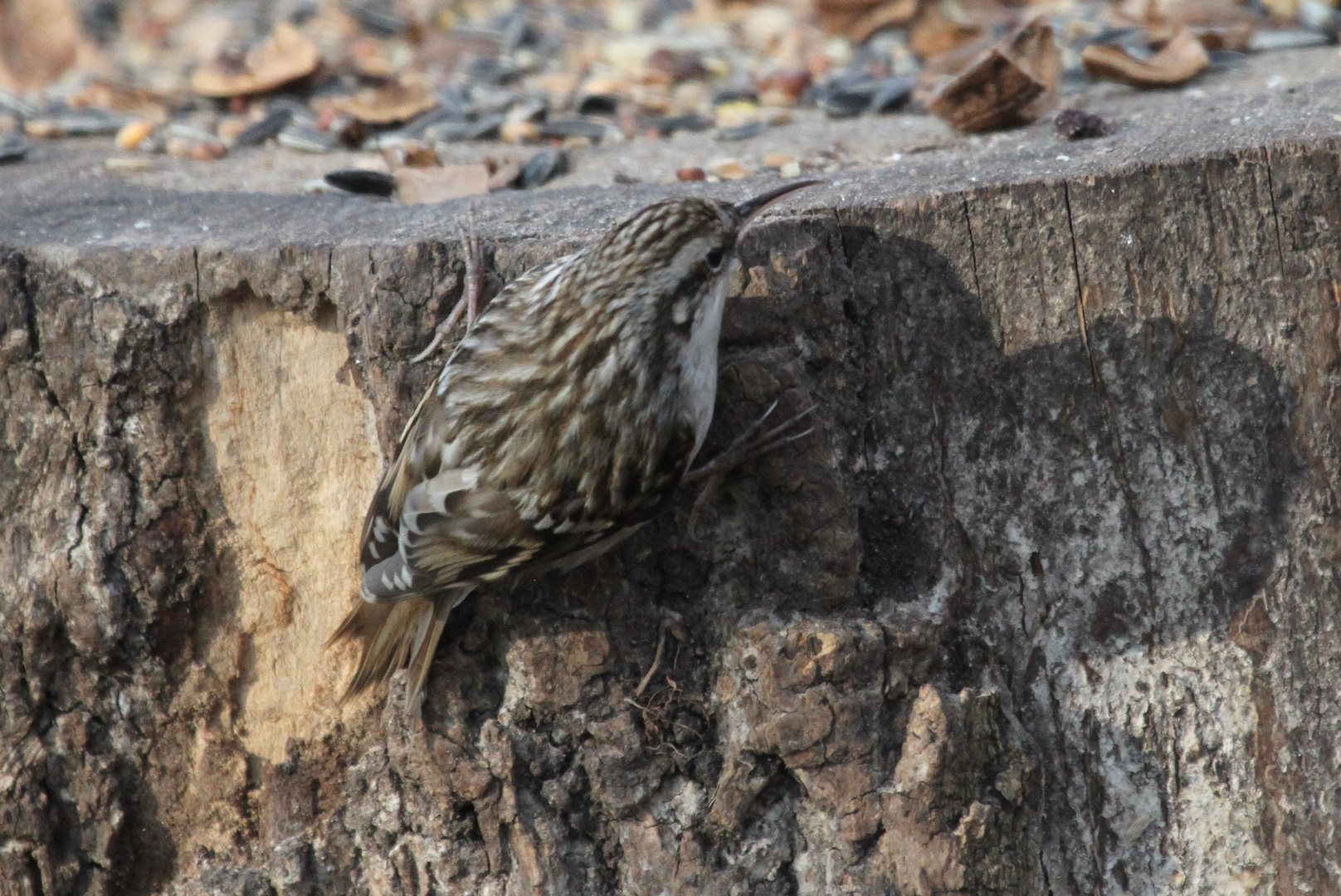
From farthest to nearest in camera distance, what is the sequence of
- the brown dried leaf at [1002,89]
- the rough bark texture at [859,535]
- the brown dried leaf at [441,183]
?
the brown dried leaf at [441,183] < the brown dried leaf at [1002,89] < the rough bark texture at [859,535]

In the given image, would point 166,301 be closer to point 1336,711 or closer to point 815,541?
point 815,541

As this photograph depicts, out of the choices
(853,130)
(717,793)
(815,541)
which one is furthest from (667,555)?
(853,130)

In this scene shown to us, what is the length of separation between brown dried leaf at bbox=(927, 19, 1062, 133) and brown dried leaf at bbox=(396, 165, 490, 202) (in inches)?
41.3

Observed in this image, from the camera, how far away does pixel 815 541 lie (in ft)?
8.09

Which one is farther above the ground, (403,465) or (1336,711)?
(403,465)

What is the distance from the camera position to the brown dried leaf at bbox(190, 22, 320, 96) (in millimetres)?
4016

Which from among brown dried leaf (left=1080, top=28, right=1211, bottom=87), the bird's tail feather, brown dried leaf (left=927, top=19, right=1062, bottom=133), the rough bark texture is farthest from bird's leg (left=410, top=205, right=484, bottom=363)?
brown dried leaf (left=1080, top=28, right=1211, bottom=87)

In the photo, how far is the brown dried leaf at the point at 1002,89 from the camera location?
304 centimetres

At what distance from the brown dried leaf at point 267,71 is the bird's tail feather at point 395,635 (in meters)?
1.99

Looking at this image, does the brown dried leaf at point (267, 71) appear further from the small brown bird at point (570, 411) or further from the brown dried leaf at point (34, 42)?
the small brown bird at point (570, 411)

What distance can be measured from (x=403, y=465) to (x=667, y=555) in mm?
507

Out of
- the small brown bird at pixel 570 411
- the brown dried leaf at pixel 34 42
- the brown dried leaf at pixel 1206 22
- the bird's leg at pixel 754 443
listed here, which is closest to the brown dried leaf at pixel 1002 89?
the brown dried leaf at pixel 1206 22

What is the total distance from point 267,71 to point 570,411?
2.24 m

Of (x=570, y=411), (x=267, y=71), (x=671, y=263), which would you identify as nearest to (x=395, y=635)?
→ (x=570, y=411)
